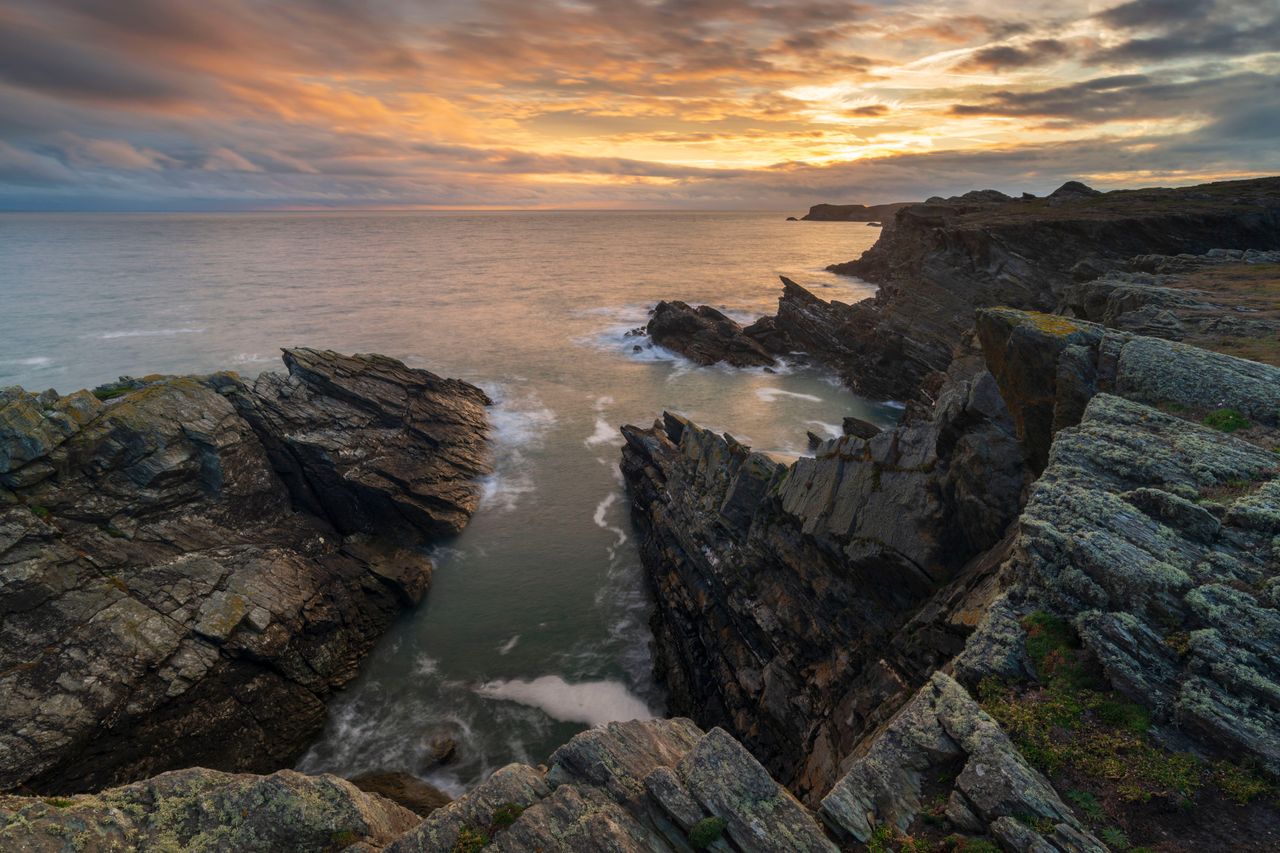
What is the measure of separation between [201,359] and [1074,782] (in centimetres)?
8125

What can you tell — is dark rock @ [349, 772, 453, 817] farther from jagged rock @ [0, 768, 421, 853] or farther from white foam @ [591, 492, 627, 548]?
white foam @ [591, 492, 627, 548]

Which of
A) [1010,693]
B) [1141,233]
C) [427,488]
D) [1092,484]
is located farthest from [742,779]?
[1141,233]

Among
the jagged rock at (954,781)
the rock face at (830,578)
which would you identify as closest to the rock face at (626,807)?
the jagged rock at (954,781)

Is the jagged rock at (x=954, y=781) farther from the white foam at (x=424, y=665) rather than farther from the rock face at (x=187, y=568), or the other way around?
the rock face at (x=187, y=568)

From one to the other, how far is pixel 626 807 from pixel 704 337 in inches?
2588

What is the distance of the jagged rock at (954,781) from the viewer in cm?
969

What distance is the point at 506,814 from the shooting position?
1227cm

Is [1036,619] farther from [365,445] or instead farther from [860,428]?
[365,445]

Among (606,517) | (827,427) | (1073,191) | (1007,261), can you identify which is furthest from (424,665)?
(1073,191)

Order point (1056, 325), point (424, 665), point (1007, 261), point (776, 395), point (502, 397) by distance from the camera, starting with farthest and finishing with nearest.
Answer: point (1007, 261)
point (776, 395)
point (502, 397)
point (424, 665)
point (1056, 325)

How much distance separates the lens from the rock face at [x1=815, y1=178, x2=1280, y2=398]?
59.8 m

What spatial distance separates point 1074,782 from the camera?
33.8ft

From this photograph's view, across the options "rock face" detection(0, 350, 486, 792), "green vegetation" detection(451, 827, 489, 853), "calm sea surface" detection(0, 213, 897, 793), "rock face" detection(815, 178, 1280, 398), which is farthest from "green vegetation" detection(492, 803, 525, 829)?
"rock face" detection(815, 178, 1280, 398)

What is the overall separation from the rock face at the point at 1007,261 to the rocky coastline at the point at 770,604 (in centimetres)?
1571
